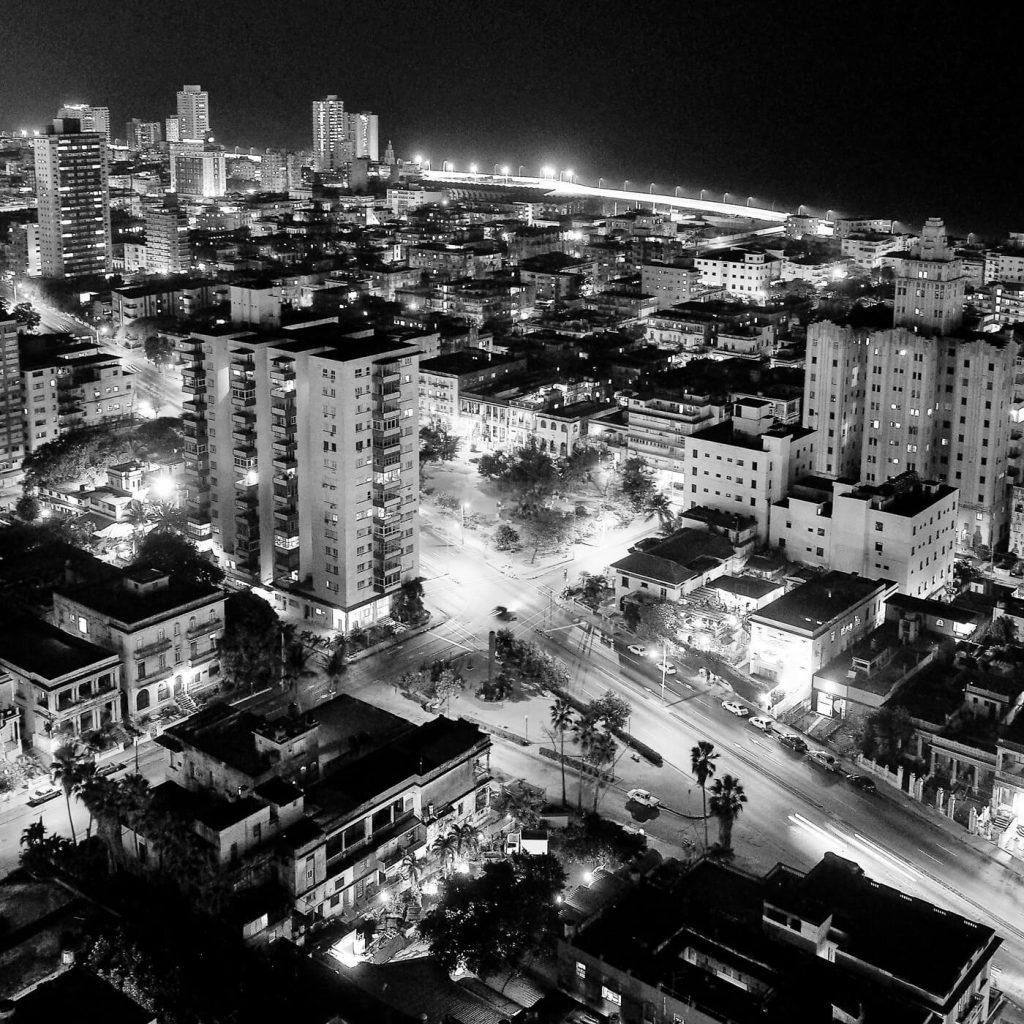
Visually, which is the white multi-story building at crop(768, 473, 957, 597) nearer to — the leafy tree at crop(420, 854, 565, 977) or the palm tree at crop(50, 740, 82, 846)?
the leafy tree at crop(420, 854, 565, 977)

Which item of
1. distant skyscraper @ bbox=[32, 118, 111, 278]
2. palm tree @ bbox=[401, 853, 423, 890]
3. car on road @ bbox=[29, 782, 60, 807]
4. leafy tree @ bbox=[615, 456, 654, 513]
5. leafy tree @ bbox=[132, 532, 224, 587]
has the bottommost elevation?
palm tree @ bbox=[401, 853, 423, 890]

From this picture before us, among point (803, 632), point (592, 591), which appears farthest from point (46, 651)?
point (803, 632)

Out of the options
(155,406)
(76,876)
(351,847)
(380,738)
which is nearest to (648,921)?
(351,847)

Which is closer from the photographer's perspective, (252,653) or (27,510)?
(252,653)

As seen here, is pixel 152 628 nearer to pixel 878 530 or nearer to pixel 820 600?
pixel 820 600

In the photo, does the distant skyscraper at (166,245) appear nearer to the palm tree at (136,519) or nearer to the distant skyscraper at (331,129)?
the palm tree at (136,519)

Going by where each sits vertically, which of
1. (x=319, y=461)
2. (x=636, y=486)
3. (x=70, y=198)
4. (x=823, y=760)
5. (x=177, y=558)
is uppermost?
(x=70, y=198)

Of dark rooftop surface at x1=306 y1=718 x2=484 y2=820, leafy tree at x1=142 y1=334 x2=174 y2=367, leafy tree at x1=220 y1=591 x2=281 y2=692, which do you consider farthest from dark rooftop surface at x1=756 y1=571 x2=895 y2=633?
leafy tree at x1=142 y1=334 x2=174 y2=367
